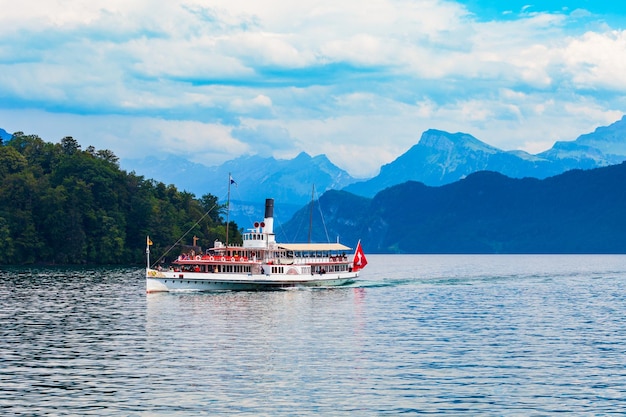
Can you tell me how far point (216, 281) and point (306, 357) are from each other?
65.2 metres

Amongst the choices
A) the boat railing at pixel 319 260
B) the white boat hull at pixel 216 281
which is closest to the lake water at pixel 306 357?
the white boat hull at pixel 216 281

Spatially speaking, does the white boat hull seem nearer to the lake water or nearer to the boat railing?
the boat railing

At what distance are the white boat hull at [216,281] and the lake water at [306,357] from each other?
8.72m

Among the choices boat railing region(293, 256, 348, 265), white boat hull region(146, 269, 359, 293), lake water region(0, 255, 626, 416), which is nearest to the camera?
lake water region(0, 255, 626, 416)

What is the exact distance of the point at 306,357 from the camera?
61.8m

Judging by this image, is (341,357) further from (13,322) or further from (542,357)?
(13,322)

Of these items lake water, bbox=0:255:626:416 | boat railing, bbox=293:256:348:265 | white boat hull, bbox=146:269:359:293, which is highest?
boat railing, bbox=293:256:348:265

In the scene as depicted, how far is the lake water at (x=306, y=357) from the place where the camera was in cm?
4681

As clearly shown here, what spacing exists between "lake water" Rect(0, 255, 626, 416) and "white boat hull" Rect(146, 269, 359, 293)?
8724 millimetres

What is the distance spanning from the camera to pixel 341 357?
62.0 m

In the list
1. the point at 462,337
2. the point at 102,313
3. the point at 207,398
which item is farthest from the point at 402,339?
the point at 102,313

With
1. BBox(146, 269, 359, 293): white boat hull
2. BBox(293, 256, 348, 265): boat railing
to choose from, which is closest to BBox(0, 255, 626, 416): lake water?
BBox(146, 269, 359, 293): white boat hull

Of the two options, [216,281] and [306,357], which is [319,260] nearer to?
[216,281]

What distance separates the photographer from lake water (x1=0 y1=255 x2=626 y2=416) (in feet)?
154
